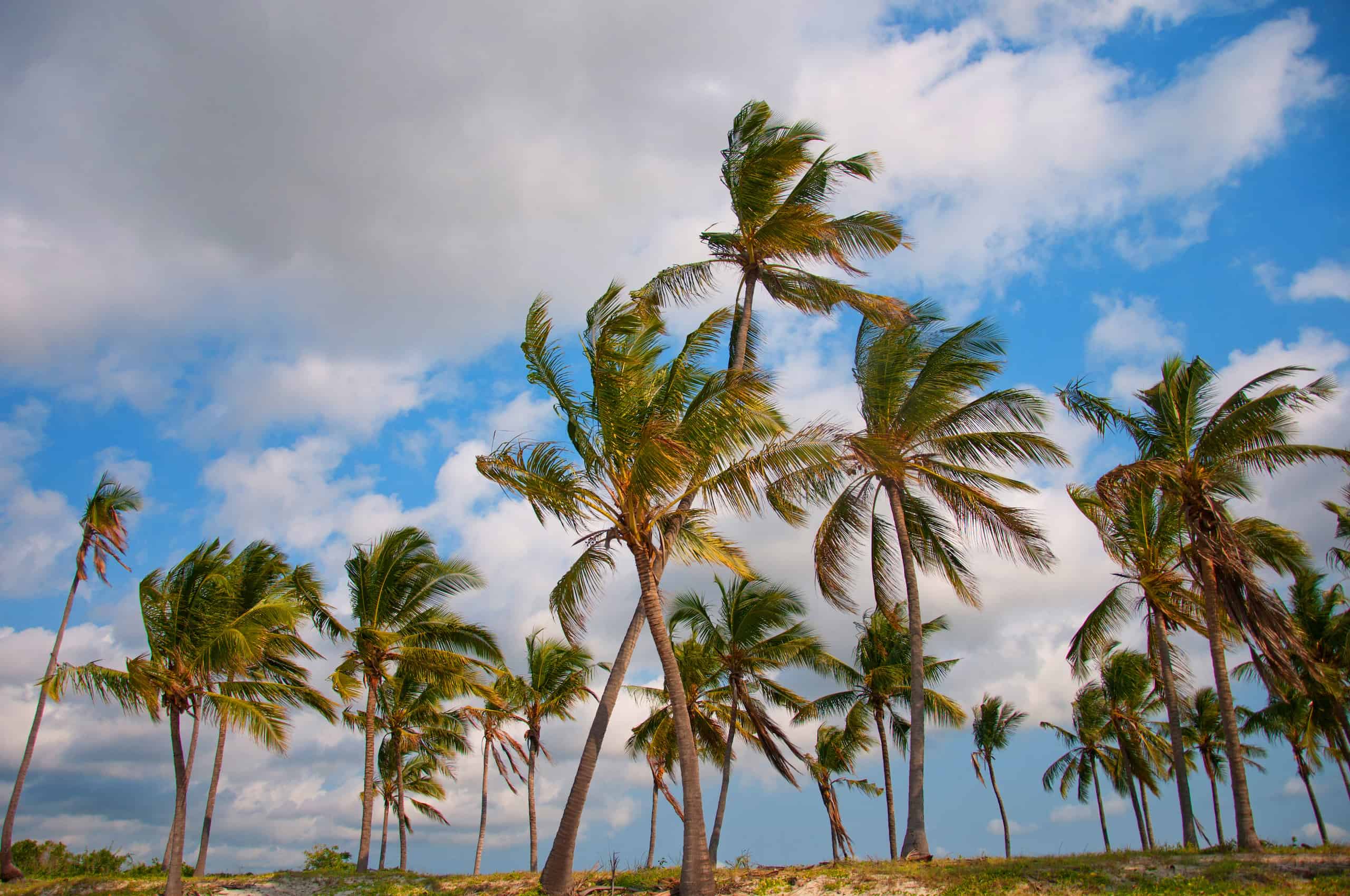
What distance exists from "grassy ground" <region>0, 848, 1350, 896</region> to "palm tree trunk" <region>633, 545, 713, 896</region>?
1387 mm

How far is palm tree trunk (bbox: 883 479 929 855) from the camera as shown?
1532 cm

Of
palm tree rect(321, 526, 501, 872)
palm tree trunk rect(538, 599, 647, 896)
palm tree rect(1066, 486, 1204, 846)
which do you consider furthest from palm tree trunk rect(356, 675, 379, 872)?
palm tree rect(1066, 486, 1204, 846)

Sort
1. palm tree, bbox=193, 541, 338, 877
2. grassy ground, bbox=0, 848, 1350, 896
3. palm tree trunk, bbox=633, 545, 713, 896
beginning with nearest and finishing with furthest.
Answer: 1. grassy ground, bbox=0, 848, 1350, 896
2. palm tree trunk, bbox=633, 545, 713, 896
3. palm tree, bbox=193, 541, 338, 877

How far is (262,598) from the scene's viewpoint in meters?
21.9

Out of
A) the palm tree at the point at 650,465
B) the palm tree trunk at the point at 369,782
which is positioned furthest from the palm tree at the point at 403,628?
Answer: the palm tree at the point at 650,465

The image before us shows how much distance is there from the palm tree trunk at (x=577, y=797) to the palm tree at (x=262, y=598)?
9881mm

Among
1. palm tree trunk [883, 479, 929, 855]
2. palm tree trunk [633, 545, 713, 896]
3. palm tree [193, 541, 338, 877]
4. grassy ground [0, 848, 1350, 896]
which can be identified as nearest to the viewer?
grassy ground [0, 848, 1350, 896]

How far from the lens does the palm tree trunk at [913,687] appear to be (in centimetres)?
1532

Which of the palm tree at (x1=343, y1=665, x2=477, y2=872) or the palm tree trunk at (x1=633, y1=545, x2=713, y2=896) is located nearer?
the palm tree trunk at (x1=633, y1=545, x2=713, y2=896)

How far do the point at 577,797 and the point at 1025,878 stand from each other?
7.28 m

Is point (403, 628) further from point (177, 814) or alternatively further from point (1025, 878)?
point (1025, 878)

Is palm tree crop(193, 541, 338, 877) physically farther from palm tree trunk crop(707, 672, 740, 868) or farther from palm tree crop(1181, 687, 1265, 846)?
palm tree crop(1181, 687, 1265, 846)

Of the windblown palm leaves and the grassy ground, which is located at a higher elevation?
the windblown palm leaves

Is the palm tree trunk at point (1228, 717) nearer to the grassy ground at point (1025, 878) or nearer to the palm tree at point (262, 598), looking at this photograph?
the grassy ground at point (1025, 878)
